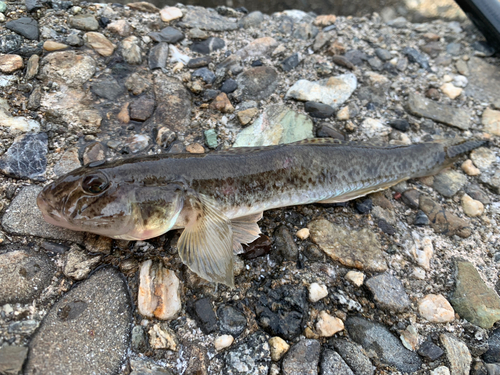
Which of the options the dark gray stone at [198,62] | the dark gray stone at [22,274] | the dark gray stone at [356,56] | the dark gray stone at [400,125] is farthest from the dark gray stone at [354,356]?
the dark gray stone at [356,56]

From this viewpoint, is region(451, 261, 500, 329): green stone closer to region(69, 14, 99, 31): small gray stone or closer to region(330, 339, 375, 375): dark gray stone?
region(330, 339, 375, 375): dark gray stone

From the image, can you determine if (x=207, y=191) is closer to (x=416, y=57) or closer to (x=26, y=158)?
(x=26, y=158)

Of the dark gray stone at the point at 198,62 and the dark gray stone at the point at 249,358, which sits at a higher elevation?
the dark gray stone at the point at 198,62

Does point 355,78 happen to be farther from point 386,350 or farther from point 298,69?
point 386,350

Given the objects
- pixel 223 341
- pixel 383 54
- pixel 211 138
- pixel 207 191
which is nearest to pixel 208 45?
pixel 211 138

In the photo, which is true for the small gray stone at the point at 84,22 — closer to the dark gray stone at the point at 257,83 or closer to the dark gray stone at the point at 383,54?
the dark gray stone at the point at 257,83

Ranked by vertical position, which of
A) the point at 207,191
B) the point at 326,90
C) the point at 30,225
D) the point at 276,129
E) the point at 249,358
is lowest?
the point at 249,358

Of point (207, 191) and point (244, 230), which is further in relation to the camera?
point (244, 230)
